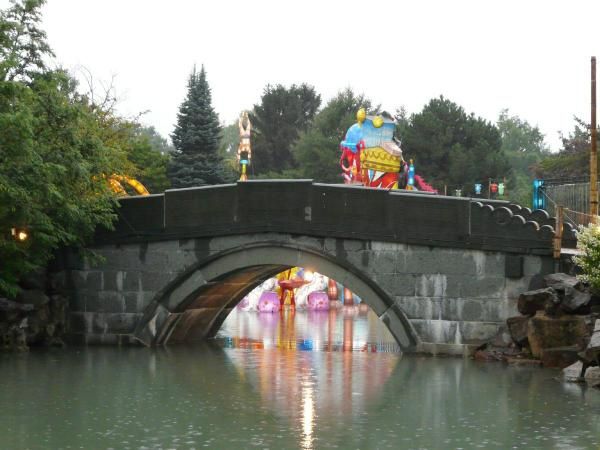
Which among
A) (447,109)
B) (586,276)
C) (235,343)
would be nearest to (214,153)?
(447,109)

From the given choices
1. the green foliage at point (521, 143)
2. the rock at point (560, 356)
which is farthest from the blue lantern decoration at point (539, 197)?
the green foliage at point (521, 143)

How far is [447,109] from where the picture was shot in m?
74.6

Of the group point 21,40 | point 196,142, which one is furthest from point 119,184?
point 196,142

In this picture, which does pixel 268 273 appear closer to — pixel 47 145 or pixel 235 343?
pixel 235 343

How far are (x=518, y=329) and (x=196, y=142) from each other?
4152cm

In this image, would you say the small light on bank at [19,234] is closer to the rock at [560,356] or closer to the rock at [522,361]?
the rock at [522,361]

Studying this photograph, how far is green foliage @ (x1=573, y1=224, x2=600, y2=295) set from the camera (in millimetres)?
20062

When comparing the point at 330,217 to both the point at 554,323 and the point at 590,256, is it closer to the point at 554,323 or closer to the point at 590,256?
the point at 554,323

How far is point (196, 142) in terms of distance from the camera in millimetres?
61688

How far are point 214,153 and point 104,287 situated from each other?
37.4 m

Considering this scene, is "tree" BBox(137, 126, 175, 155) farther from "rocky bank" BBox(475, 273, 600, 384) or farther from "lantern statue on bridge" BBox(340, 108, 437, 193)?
"rocky bank" BBox(475, 273, 600, 384)

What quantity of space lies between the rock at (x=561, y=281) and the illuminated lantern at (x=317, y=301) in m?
28.4

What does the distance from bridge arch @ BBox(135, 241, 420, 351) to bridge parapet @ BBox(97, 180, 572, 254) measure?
1.66ft

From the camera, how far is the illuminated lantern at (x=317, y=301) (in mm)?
49812
